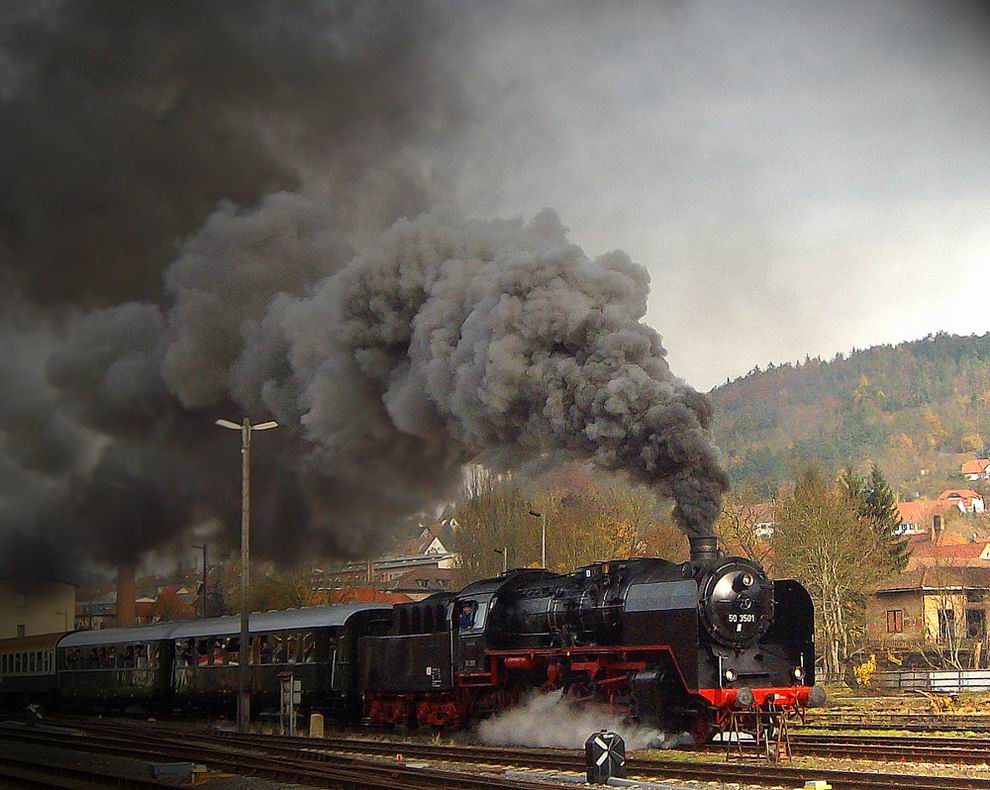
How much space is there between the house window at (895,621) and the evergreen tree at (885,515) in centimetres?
235

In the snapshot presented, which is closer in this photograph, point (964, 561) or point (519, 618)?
point (519, 618)

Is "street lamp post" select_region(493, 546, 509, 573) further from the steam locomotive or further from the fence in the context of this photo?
the steam locomotive

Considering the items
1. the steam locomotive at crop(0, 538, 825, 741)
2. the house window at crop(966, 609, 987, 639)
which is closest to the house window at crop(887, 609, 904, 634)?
the house window at crop(966, 609, 987, 639)

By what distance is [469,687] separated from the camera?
22.0 meters

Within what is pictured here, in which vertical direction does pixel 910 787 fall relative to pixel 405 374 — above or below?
below

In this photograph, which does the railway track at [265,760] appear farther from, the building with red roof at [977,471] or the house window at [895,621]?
the building with red roof at [977,471]

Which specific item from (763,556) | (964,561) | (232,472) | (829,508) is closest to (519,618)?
(232,472)

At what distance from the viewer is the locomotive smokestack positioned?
1855 cm

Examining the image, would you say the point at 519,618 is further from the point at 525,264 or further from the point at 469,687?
the point at 525,264

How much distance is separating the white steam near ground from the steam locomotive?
0.21 m

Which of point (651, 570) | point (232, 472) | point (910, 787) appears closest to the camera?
point (910, 787)

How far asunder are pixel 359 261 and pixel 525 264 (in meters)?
5.81

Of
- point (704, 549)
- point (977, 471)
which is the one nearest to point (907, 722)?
point (704, 549)

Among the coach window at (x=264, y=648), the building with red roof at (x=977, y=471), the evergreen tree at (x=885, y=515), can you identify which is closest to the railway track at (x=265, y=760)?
the coach window at (x=264, y=648)
